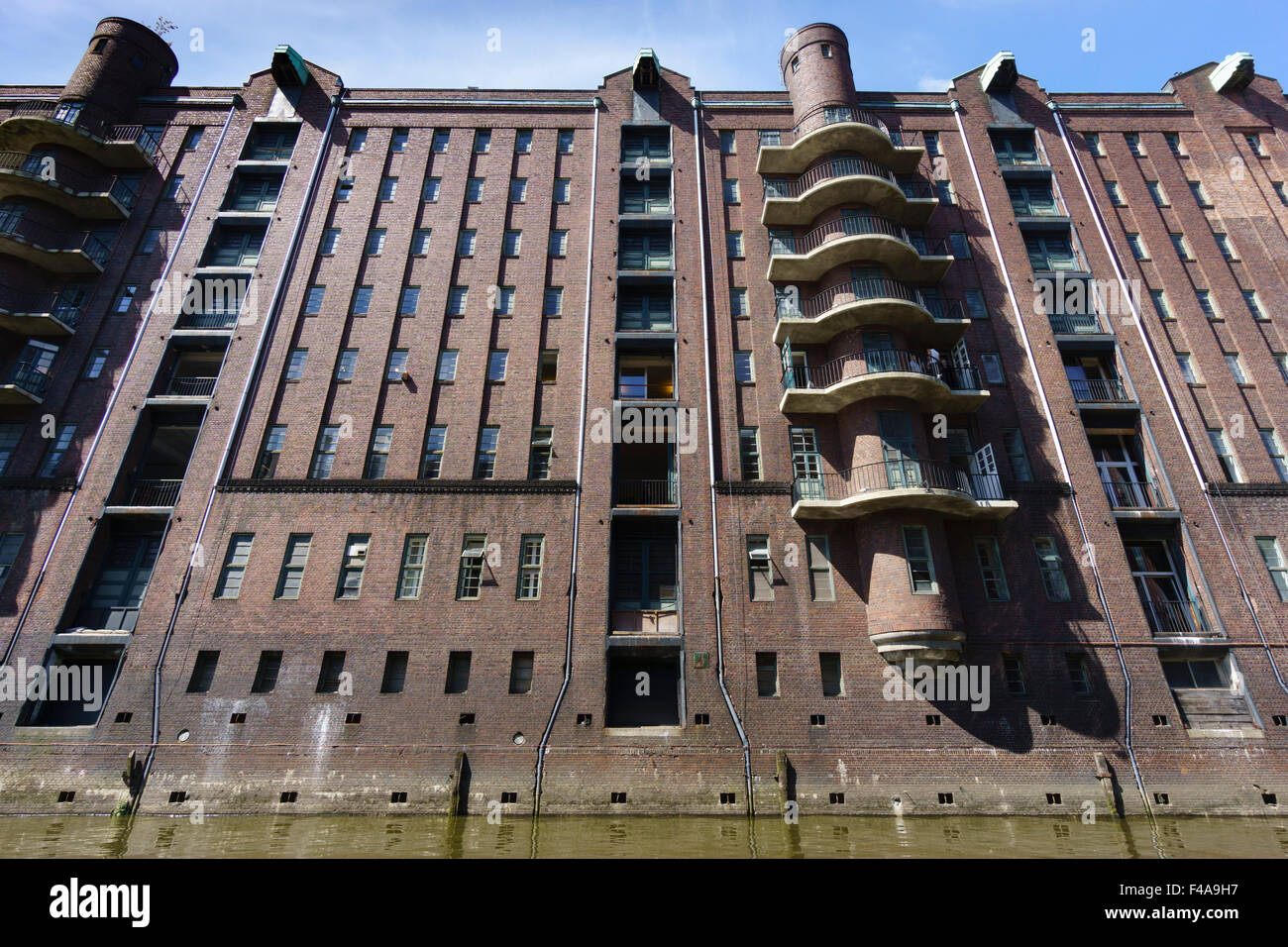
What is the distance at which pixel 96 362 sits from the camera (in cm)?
2458

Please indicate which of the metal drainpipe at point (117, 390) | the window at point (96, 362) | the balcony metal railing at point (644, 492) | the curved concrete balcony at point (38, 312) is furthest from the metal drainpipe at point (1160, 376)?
the curved concrete balcony at point (38, 312)

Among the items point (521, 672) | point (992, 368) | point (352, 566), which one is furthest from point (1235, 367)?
point (352, 566)

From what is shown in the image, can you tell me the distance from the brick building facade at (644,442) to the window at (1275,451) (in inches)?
5.1

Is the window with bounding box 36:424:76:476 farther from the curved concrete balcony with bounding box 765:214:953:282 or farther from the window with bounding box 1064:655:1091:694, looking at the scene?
the window with bounding box 1064:655:1091:694

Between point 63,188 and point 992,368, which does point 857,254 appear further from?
point 63,188

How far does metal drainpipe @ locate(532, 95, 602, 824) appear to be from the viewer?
1825 cm

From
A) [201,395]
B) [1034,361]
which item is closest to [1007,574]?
[1034,361]

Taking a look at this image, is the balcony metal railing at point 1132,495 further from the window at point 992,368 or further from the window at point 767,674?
the window at point 767,674

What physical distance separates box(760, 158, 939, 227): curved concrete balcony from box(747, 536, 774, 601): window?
14999 millimetres

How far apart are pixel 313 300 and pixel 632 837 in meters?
25.1

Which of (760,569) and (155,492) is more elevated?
(155,492)

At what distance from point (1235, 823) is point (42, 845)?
33.1 metres

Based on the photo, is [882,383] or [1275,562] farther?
[1275,562]

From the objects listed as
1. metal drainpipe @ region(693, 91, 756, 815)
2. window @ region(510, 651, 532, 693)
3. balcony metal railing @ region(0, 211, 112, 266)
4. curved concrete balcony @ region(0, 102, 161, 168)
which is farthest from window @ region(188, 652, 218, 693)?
curved concrete balcony @ region(0, 102, 161, 168)
